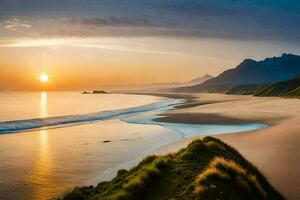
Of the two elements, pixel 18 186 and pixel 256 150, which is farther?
pixel 256 150

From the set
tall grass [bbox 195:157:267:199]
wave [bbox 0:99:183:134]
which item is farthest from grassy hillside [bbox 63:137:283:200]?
wave [bbox 0:99:183:134]

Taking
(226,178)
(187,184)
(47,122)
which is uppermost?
(226,178)

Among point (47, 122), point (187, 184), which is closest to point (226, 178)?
point (187, 184)

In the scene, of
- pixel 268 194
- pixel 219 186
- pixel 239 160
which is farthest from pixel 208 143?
pixel 219 186

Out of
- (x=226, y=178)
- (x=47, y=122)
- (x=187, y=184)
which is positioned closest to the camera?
(x=226, y=178)

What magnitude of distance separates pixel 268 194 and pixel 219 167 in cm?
200

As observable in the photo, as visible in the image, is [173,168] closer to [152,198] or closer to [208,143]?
[152,198]

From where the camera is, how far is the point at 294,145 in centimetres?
2617

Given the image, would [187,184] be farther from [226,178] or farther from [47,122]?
[47,122]

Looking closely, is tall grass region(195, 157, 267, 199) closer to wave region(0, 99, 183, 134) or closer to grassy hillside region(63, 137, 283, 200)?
grassy hillside region(63, 137, 283, 200)

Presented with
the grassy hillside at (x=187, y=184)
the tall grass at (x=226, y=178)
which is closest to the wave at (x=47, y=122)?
the grassy hillside at (x=187, y=184)

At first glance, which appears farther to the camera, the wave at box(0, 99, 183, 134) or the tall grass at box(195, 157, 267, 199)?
the wave at box(0, 99, 183, 134)

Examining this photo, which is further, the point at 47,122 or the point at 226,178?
the point at 47,122

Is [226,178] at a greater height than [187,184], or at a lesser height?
greater
